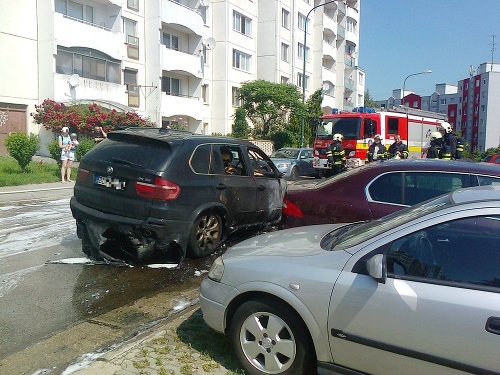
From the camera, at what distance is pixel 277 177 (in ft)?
25.7

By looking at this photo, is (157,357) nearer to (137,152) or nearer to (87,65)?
(137,152)

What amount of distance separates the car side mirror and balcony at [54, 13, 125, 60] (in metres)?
24.1

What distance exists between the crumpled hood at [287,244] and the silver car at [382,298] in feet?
0.13

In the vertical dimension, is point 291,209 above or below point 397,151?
below

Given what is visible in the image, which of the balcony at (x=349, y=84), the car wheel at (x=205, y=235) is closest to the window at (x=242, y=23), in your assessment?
the balcony at (x=349, y=84)

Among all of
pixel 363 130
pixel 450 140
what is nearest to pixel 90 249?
pixel 450 140

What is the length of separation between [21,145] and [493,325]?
1540 cm

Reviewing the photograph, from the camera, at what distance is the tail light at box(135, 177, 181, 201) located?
224 inches

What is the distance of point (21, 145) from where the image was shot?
1523 centimetres

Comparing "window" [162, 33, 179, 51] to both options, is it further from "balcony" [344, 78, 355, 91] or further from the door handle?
the door handle

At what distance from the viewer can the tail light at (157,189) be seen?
570 centimetres

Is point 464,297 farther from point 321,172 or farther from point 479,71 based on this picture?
point 479,71

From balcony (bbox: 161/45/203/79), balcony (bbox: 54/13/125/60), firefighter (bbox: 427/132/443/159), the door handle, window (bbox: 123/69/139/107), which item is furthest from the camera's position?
balcony (bbox: 161/45/203/79)

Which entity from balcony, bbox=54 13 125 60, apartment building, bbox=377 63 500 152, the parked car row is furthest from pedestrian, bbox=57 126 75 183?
apartment building, bbox=377 63 500 152
